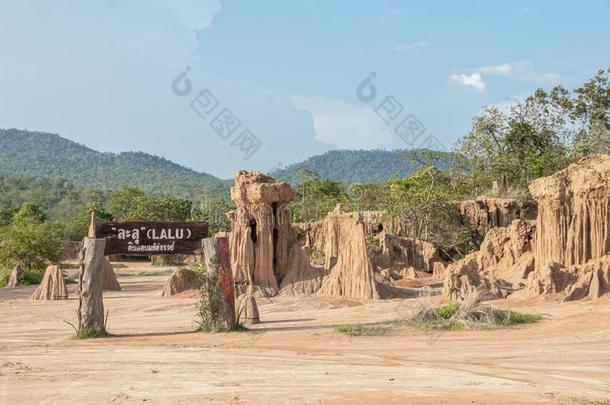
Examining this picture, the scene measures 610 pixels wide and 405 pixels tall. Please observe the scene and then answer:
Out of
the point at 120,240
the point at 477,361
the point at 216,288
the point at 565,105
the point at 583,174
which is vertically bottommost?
the point at 477,361

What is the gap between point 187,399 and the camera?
811cm

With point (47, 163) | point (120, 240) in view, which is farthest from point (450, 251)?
point (47, 163)

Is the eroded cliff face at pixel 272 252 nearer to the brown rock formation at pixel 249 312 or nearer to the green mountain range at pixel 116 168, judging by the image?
the brown rock formation at pixel 249 312

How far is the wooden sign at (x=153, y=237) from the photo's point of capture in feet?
49.8

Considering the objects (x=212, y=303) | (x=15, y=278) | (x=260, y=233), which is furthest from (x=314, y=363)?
(x=15, y=278)

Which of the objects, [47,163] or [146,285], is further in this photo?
[47,163]

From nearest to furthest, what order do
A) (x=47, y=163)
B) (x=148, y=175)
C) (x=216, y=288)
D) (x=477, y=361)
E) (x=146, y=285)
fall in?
(x=477, y=361) < (x=216, y=288) < (x=146, y=285) < (x=148, y=175) < (x=47, y=163)

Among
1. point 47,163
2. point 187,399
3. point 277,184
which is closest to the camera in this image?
point 187,399

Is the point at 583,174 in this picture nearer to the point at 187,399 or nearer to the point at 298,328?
the point at 298,328

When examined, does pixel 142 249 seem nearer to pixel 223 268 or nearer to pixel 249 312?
→ pixel 223 268

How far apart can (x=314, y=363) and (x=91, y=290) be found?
553 centimetres

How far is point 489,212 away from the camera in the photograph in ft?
129

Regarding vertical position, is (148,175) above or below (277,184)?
above

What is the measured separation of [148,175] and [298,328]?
444 feet
